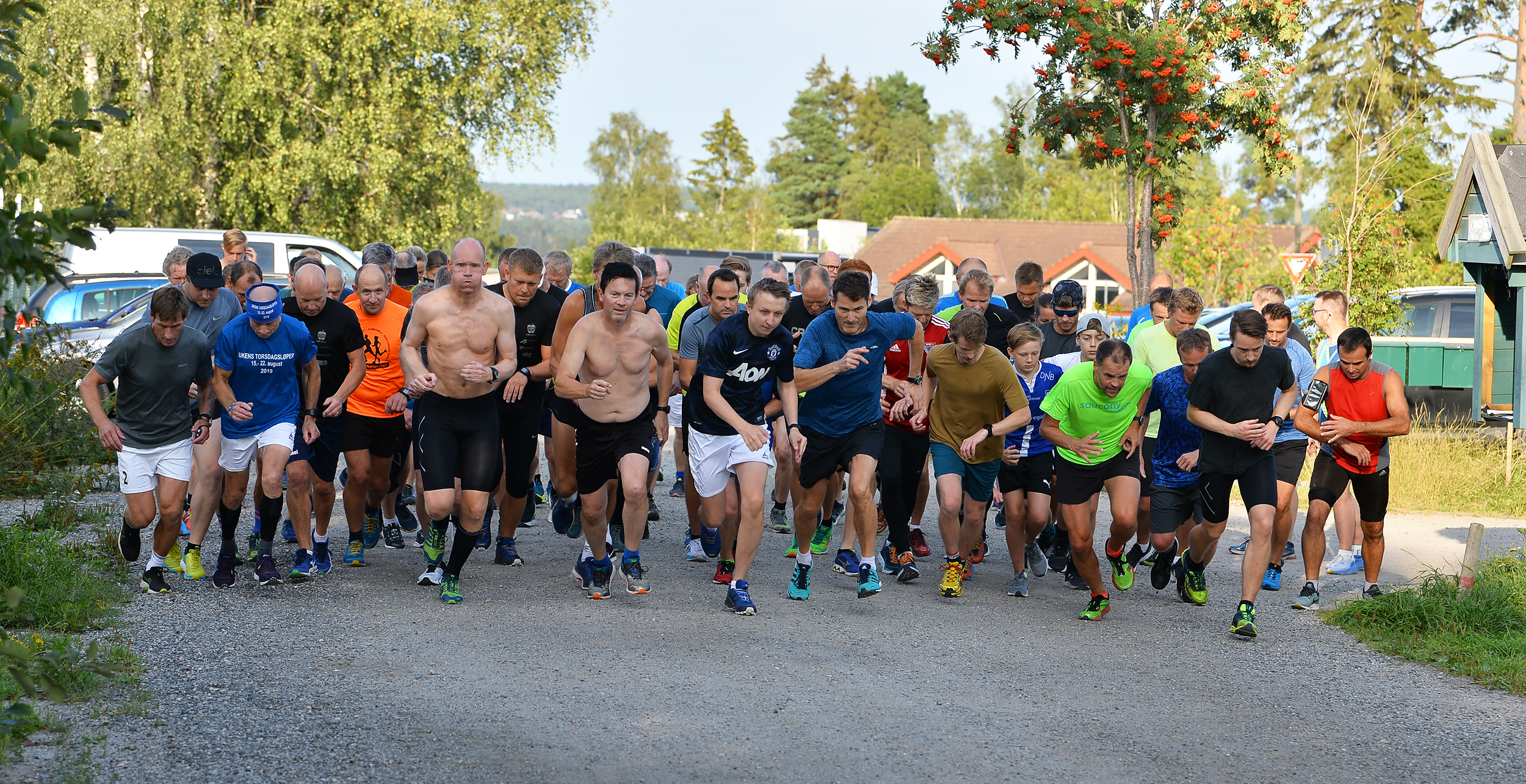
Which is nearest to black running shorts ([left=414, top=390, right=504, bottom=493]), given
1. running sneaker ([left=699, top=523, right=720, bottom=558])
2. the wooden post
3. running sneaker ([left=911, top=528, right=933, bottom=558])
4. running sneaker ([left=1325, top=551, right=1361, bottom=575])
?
running sneaker ([left=699, top=523, right=720, bottom=558])

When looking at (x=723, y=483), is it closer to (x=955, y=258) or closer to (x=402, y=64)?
(x=402, y=64)

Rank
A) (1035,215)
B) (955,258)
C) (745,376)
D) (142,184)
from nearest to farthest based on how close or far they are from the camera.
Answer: (745,376)
(142,184)
(955,258)
(1035,215)

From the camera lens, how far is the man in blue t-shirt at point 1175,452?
26.5ft

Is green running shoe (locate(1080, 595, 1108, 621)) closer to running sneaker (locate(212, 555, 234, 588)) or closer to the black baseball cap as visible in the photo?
running sneaker (locate(212, 555, 234, 588))

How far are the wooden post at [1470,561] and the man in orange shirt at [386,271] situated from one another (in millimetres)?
6963

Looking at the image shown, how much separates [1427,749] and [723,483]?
4148 millimetres

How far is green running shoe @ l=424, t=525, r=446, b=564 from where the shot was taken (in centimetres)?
800

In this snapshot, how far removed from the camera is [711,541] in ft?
31.0

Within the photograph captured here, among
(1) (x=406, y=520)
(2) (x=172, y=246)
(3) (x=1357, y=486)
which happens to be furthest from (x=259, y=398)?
(2) (x=172, y=246)

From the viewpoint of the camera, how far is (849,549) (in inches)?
356

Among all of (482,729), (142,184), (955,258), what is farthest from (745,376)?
(955,258)

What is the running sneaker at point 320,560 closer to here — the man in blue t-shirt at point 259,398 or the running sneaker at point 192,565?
the man in blue t-shirt at point 259,398

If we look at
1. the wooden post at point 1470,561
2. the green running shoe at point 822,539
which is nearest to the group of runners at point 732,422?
the green running shoe at point 822,539

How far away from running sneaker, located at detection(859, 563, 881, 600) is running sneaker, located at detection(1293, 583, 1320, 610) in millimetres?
2702
